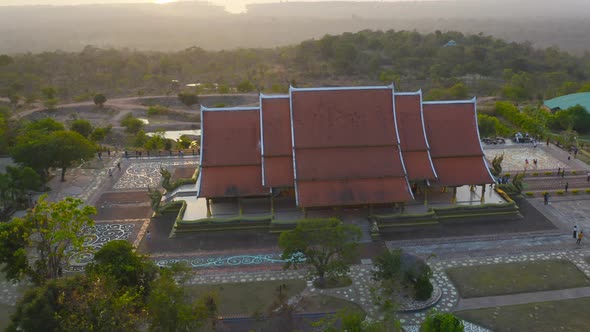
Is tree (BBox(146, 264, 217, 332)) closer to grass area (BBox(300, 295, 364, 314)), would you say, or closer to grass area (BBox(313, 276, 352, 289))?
grass area (BBox(300, 295, 364, 314))

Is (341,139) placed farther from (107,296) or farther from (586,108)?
(586,108)

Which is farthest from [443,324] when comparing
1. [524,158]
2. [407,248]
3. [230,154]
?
[524,158]

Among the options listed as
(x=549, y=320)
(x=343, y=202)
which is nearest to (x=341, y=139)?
(x=343, y=202)

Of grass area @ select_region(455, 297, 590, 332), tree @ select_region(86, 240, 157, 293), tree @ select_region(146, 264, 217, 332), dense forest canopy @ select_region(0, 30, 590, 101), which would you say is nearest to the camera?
tree @ select_region(146, 264, 217, 332)

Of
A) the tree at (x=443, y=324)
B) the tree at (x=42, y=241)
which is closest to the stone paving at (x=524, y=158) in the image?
the tree at (x=443, y=324)

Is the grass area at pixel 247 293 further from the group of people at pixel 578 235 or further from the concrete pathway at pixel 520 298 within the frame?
the group of people at pixel 578 235

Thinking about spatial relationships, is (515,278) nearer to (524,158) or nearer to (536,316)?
(536,316)

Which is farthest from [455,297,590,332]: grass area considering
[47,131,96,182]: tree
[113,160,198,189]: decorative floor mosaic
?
[47,131,96,182]: tree
